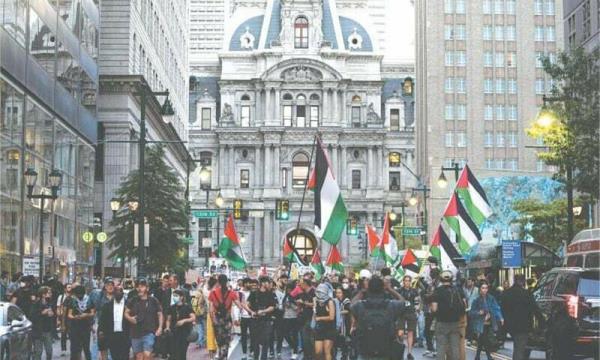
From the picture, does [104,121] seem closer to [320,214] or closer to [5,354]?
[320,214]

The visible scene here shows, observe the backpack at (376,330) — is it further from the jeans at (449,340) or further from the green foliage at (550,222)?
the green foliage at (550,222)

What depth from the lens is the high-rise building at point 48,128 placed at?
36812 mm

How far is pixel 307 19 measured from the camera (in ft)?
405

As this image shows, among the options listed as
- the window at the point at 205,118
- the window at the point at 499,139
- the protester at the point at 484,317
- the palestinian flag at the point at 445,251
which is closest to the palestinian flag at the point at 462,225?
the palestinian flag at the point at 445,251

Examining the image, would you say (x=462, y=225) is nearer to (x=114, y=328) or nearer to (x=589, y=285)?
(x=589, y=285)

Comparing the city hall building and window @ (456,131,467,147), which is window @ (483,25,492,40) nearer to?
window @ (456,131,467,147)

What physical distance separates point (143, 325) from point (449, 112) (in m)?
85.0

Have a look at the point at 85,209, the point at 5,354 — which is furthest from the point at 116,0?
the point at 5,354

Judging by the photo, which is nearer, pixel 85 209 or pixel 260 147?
pixel 85 209

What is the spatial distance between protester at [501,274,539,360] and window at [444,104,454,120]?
274 ft

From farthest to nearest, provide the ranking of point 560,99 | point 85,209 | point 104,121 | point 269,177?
point 269,177 → point 104,121 → point 85,209 → point 560,99

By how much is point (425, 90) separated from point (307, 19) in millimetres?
24357

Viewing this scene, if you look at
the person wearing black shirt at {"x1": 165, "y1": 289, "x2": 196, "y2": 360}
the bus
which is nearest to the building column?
the bus

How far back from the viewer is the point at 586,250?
2766cm
